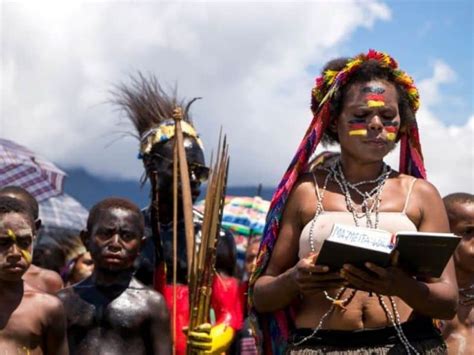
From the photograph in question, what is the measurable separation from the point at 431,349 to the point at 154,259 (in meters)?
2.18

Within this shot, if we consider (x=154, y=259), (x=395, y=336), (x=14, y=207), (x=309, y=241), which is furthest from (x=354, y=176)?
(x=154, y=259)

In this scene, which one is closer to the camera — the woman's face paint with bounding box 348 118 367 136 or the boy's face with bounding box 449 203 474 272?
the woman's face paint with bounding box 348 118 367 136

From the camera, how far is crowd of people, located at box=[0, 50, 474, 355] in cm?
342

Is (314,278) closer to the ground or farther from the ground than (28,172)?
farther from the ground

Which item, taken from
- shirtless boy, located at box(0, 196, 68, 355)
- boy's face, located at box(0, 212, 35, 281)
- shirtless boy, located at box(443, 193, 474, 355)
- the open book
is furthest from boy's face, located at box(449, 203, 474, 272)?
boy's face, located at box(0, 212, 35, 281)

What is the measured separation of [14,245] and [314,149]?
4.19 feet

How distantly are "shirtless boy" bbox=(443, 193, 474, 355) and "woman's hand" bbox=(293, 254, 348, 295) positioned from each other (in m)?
1.63

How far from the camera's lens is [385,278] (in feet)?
10.3

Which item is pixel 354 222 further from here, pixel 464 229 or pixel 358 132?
pixel 464 229

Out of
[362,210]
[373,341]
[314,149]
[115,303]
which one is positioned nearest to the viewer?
[373,341]

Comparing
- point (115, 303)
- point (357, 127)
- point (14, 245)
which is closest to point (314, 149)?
point (357, 127)

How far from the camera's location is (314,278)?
3.23 metres

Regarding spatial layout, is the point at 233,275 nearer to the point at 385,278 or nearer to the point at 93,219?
the point at 93,219

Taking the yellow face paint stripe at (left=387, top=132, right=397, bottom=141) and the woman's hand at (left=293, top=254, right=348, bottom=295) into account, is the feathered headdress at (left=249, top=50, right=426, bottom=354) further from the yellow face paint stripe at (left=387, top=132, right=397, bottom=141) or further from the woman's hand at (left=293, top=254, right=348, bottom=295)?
the woman's hand at (left=293, top=254, right=348, bottom=295)
